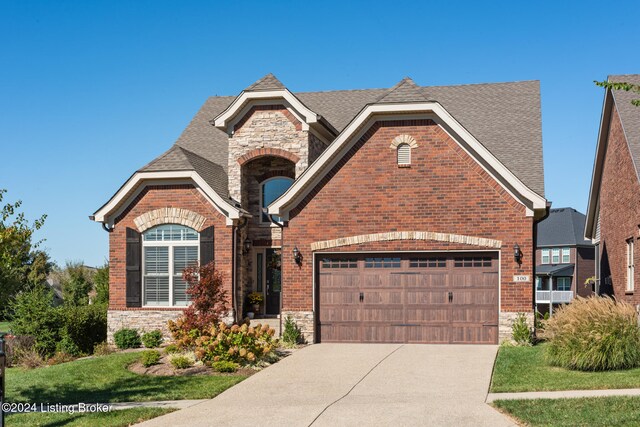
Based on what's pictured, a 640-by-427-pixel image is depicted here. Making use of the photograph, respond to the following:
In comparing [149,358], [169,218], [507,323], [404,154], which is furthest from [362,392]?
[169,218]

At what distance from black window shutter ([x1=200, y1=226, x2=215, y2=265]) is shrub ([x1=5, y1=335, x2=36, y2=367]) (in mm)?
5209

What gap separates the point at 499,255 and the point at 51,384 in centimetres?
1122

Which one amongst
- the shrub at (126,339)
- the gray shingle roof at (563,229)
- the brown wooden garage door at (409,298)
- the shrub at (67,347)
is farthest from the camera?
the gray shingle roof at (563,229)

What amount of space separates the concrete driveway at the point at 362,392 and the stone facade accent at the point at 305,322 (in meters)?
1.54

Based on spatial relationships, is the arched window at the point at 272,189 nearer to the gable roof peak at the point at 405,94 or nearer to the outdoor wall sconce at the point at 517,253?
the gable roof peak at the point at 405,94

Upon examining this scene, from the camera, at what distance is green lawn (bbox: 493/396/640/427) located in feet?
35.7

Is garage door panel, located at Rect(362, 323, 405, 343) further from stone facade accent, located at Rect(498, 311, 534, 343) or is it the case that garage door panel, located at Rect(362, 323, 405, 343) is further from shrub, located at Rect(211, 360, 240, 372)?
shrub, located at Rect(211, 360, 240, 372)

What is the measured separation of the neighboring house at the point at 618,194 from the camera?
22.2 meters

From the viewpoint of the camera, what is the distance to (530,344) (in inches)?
793

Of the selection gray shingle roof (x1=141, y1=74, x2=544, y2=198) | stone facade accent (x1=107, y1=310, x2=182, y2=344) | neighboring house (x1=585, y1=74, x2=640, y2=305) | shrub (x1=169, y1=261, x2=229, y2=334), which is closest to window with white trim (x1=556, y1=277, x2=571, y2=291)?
neighboring house (x1=585, y1=74, x2=640, y2=305)

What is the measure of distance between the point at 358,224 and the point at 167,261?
5.83 metres

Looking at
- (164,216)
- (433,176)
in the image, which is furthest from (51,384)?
(433,176)

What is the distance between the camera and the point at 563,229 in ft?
204

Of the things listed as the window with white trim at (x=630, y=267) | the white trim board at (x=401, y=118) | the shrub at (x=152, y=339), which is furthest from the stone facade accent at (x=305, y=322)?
the window with white trim at (x=630, y=267)
